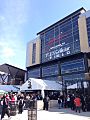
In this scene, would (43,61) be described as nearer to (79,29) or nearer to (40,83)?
(79,29)

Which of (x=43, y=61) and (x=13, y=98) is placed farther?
(x=43, y=61)

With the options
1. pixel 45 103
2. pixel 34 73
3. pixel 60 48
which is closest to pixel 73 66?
pixel 60 48

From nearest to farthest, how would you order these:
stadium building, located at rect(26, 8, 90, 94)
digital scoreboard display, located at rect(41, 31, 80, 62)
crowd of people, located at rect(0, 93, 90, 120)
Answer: crowd of people, located at rect(0, 93, 90, 120) → stadium building, located at rect(26, 8, 90, 94) → digital scoreboard display, located at rect(41, 31, 80, 62)

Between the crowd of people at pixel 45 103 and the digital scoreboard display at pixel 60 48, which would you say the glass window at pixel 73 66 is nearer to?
the digital scoreboard display at pixel 60 48

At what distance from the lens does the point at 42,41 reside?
2060 inches

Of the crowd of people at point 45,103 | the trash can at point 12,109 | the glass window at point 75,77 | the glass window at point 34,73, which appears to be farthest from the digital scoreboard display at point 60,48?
the trash can at point 12,109

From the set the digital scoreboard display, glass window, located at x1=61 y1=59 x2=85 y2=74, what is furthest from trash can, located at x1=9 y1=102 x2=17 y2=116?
the digital scoreboard display

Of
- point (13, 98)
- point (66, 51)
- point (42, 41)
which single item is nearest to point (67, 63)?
point (66, 51)

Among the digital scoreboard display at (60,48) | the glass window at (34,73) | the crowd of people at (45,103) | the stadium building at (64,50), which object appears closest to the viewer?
the crowd of people at (45,103)

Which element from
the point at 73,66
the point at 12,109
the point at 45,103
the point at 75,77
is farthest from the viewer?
the point at 73,66

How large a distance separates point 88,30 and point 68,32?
522cm

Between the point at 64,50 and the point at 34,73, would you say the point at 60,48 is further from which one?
the point at 34,73

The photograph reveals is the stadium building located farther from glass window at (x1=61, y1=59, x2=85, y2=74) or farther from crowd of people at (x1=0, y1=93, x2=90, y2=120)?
crowd of people at (x1=0, y1=93, x2=90, y2=120)

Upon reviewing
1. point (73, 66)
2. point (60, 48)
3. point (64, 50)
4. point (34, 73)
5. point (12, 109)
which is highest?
point (60, 48)
